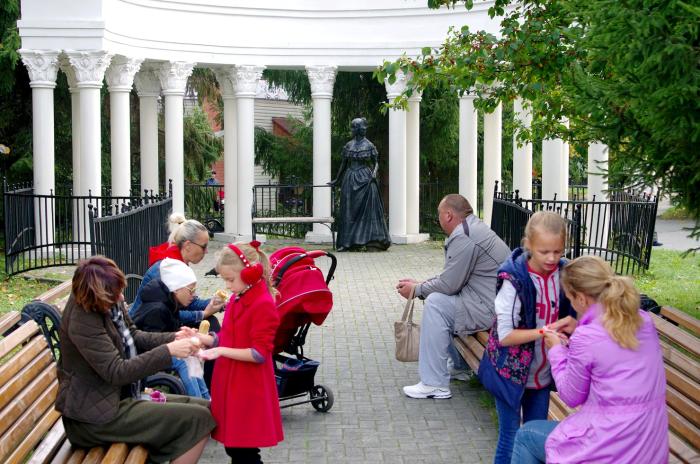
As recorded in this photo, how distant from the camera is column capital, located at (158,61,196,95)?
22.7 m

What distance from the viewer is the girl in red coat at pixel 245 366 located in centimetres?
579

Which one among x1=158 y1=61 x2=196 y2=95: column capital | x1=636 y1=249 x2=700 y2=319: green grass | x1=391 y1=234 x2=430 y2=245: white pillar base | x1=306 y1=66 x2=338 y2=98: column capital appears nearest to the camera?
x1=636 y1=249 x2=700 y2=319: green grass

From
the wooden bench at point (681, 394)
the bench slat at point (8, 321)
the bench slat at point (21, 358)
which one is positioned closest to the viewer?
the wooden bench at point (681, 394)

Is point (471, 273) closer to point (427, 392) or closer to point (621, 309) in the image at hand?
point (427, 392)

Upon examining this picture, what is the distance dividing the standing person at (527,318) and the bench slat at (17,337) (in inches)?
106

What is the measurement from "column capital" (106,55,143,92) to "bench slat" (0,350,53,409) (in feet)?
50.7

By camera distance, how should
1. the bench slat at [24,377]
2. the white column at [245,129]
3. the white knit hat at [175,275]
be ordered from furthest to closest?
the white column at [245,129] → the white knit hat at [175,275] → the bench slat at [24,377]

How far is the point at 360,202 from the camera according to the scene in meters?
20.9

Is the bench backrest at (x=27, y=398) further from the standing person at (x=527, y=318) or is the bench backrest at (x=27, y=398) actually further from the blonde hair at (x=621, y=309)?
the blonde hair at (x=621, y=309)

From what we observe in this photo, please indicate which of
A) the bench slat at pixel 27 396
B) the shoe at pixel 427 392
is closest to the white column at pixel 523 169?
the shoe at pixel 427 392

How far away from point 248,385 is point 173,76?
17786 mm

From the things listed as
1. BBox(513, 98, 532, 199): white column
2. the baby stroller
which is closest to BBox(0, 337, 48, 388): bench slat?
the baby stroller

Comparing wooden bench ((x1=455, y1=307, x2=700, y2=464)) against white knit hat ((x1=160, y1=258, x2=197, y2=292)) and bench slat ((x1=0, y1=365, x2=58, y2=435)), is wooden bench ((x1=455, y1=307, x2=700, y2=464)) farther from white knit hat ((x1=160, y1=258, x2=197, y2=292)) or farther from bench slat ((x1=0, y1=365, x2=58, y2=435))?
bench slat ((x1=0, y1=365, x2=58, y2=435))

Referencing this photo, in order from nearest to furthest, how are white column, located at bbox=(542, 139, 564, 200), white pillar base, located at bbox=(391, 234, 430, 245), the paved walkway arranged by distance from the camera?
the paved walkway, white column, located at bbox=(542, 139, 564, 200), white pillar base, located at bbox=(391, 234, 430, 245)
